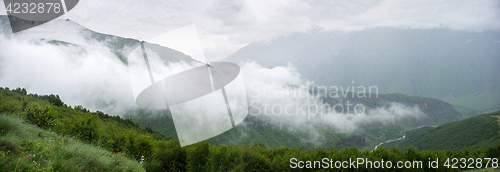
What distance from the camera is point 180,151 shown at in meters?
18.2

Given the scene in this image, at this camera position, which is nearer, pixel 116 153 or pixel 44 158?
pixel 44 158

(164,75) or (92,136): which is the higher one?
(164,75)

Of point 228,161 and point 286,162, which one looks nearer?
point 228,161

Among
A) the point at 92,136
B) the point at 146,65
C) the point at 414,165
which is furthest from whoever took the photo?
the point at 92,136

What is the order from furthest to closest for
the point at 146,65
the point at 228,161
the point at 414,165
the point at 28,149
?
the point at 414,165 < the point at 228,161 < the point at 28,149 < the point at 146,65

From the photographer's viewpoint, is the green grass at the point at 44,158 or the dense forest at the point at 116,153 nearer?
the green grass at the point at 44,158

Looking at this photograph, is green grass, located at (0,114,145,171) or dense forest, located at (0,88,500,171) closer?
green grass, located at (0,114,145,171)

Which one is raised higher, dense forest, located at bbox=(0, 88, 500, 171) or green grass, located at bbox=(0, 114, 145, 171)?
green grass, located at bbox=(0, 114, 145, 171)

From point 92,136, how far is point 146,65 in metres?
19.3

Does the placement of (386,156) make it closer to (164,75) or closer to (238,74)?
(238,74)

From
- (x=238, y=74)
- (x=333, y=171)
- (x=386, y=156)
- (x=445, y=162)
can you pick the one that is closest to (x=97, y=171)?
(x=238, y=74)

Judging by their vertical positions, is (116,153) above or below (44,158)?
below

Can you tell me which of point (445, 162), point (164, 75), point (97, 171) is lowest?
point (445, 162)

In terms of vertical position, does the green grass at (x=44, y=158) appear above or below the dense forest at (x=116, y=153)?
above
